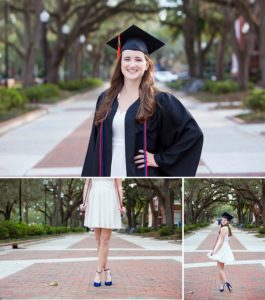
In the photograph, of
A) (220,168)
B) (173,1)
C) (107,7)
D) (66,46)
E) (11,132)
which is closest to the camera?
(220,168)

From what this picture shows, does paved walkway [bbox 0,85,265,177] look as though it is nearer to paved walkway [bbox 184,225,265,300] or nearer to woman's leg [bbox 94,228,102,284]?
woman's leg [bbox 94,228,102,284]

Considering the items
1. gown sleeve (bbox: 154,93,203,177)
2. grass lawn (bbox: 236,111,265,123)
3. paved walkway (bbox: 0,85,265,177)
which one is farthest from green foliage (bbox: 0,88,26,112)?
gown sleeve (bbox: 154,93,203,177)

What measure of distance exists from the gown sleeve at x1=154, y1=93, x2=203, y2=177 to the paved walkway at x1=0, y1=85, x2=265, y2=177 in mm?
4822

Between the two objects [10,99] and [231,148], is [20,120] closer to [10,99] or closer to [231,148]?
[10,99]

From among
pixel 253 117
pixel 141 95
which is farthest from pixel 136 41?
pixel 253 117

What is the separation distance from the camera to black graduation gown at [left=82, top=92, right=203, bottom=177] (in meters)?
4.55

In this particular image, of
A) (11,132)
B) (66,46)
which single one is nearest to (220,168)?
(11,132)

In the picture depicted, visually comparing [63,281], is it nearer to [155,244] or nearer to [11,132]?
[155,244]

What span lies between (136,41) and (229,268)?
5.50 feet

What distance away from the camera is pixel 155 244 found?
16.4ft

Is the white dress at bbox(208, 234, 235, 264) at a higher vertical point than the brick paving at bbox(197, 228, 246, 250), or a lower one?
lower

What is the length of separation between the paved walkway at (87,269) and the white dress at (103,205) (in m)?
0.14

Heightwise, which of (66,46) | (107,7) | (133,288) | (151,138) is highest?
(107,7)

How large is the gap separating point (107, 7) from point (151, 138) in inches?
1408
